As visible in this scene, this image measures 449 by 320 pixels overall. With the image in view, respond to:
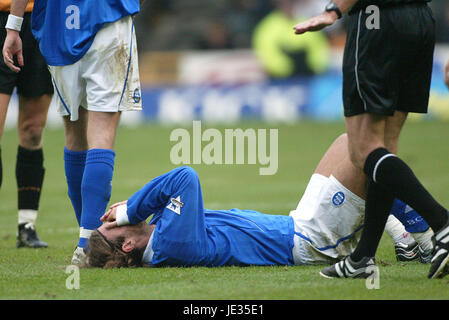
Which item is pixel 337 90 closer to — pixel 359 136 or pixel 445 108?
pixel 445 108

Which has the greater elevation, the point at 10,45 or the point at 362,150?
the point at 10,45

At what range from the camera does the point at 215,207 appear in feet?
23.5

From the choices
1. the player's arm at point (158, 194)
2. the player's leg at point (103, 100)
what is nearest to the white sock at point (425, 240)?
the player's arm at point (158, 194)

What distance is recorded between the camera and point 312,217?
4273mm

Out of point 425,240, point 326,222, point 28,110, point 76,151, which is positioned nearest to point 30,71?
point 28,110

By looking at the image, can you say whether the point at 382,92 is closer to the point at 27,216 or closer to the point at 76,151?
the point at 76,151

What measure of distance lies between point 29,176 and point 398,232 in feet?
8.46

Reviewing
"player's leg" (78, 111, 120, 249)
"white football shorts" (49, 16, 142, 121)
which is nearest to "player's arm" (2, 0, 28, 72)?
"white football shorts" (49, 16, 142, 121)

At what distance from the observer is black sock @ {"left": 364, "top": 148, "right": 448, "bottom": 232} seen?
3559mm

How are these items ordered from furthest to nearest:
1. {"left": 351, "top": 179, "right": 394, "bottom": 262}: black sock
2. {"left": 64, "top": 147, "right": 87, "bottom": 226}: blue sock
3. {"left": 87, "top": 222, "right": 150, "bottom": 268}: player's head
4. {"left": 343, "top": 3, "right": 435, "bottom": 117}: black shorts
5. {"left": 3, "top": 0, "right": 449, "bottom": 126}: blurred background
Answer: {"left": 3, "top": 0, "right": 449, "bottom": 126}: blurred background
{"left": 64, "top": 147, "right": 87, "bottom": 226}: blue sock
{"left": 87, "top": 222, "right": 150, "bottom": 268}: player's head
{"left": 351, "top": 179, "right": 394, "bottom": 262}: black sock
{"left": 343, "top": 3, "right": 435, "bottom": 117}: black shorts

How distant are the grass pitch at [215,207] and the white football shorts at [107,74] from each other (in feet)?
3.08

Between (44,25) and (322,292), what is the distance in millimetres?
2249

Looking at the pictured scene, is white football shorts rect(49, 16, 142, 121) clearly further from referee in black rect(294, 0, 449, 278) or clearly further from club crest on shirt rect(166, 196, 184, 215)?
referee in black rect(294, 0, 449, 278)
